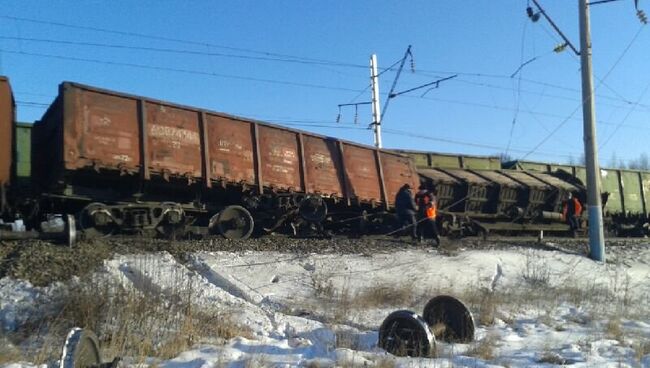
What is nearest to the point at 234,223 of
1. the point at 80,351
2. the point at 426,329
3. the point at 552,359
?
the point at 426,329

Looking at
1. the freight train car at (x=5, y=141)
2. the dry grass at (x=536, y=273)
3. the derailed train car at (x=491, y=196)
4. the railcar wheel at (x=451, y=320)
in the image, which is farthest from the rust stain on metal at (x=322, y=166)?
the railcar wheel at (x=451, y=320)

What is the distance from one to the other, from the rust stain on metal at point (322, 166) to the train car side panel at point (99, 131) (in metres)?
4.52

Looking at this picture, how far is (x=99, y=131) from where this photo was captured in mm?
10719

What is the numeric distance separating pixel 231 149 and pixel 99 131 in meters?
2.95

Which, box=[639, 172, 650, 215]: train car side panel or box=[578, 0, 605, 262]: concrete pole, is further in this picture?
box=[639, 172, 650, 215]: train car side panel

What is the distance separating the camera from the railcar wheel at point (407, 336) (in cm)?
595

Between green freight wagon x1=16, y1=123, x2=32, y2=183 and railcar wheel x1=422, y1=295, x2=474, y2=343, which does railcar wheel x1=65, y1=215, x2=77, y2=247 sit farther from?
railcar wheel x1=422, y1=295, x2=474, y2=343

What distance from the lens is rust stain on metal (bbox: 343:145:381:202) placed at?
600 inches

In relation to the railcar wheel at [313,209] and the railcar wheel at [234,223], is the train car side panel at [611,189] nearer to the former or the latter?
the railcar wheel at [313,209]

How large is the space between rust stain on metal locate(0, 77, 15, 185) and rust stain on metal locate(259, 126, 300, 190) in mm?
5155

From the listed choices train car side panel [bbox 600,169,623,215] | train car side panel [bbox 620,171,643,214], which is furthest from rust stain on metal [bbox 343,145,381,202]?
train car side panel [bbox 620,171,643,214]

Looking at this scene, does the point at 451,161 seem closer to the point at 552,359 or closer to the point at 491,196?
the point at 491,196

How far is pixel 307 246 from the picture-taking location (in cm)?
1160

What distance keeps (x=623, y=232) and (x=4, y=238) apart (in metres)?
25.0
